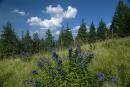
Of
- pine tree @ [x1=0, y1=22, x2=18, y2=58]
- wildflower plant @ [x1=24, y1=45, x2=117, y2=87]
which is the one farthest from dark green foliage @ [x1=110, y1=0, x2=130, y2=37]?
wildflower plant @ [x1=24, y1=45, x2=117, y2=87]

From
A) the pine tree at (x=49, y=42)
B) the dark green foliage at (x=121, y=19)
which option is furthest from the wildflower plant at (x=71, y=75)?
the dark green foliage at (x=121, y=19)

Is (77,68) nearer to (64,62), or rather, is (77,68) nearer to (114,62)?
(64,62)

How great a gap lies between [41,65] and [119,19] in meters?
41.6

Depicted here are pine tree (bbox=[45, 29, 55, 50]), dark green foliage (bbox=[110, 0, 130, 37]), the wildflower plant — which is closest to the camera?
the wildflower plant

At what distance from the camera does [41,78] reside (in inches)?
139

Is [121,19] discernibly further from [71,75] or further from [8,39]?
[71,75]

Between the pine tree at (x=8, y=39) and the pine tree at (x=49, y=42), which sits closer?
the pine tree at (x=49, y=42)

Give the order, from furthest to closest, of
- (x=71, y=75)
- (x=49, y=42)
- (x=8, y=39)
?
1. (x=8, y=39)
2. (x=49, y=42)
3. (x=71, y=75)

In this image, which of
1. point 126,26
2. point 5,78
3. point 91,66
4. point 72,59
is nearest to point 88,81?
point 72,59

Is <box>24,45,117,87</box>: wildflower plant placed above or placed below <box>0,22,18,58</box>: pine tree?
below

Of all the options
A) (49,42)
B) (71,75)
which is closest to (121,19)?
(49,42)

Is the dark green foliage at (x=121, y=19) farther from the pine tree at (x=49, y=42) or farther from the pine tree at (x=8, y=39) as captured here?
the pine tree at (x=8, y=39)

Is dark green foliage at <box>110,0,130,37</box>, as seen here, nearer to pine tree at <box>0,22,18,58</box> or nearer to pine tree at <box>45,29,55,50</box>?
pine tree at <box>45,29,55,50</box>

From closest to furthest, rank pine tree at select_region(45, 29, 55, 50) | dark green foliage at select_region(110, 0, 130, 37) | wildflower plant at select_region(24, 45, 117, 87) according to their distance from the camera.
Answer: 1. wildflower plant at select_region(24, 45, 117, 87)
2. pine tree at select_region(45, 29, 55, 50)
3. dark green foliage at select_region(110, 0, 130, 37)
